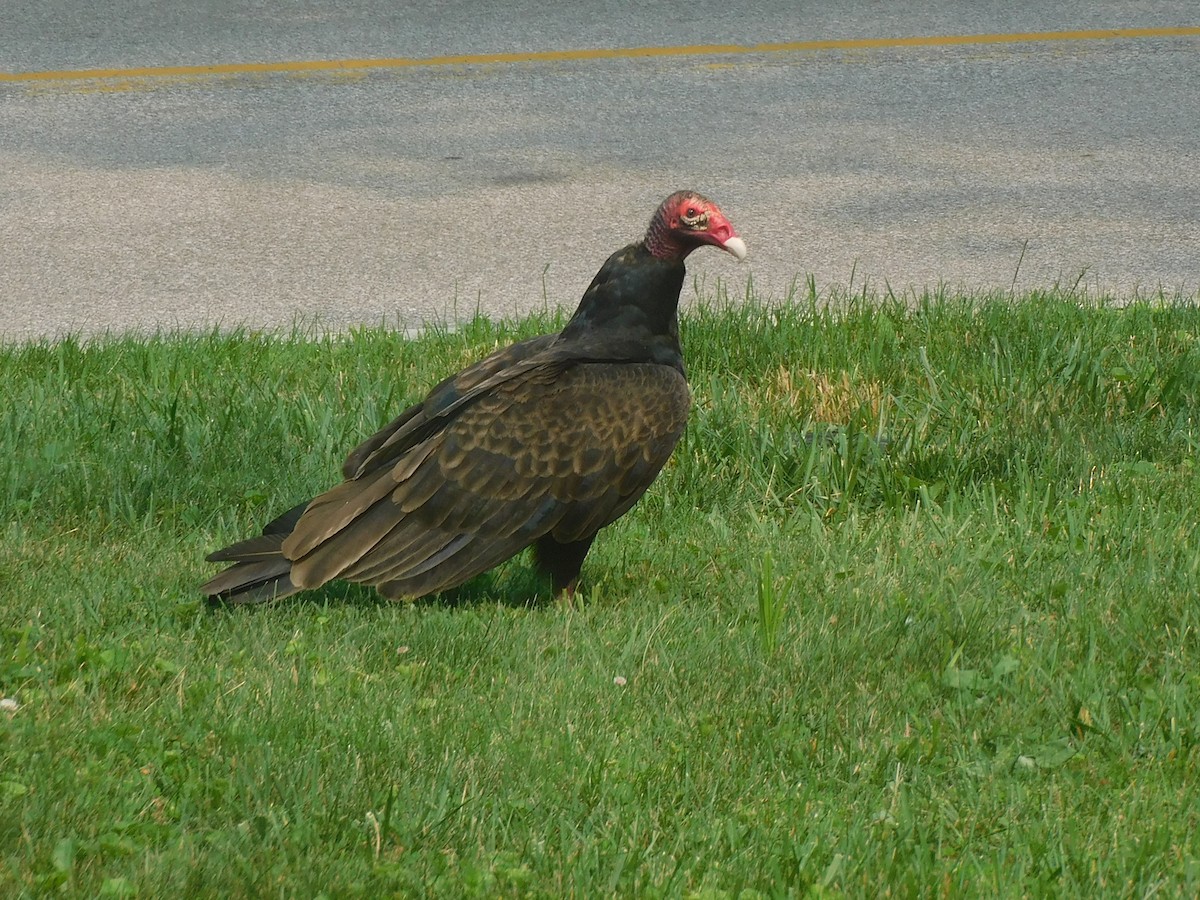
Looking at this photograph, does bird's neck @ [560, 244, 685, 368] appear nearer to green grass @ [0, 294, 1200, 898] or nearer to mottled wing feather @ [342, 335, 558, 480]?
mottled wing feather @ [342, 335, 558, 480]

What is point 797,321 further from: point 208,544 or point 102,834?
point 102,834

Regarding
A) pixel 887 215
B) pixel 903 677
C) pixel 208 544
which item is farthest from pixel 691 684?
pixel 887 215

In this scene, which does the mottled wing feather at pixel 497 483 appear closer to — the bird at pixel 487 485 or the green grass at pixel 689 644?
the bird at pixel 487 485

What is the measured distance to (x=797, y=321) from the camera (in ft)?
18.6

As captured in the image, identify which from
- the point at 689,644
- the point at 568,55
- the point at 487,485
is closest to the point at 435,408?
the point at 487,485

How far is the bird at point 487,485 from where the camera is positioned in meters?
3.94

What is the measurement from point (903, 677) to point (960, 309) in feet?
8.21

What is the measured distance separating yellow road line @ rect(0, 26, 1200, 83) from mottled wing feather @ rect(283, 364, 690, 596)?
19.9 ft

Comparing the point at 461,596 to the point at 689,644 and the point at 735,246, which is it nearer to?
the point at 689,644

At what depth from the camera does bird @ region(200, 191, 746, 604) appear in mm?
3941

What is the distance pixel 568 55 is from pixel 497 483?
633cm

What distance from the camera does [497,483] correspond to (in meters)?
3.98

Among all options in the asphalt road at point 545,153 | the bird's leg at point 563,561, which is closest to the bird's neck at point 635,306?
the bird's leg at point 563,561

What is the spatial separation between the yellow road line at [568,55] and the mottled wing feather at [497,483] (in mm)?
A: 6071
